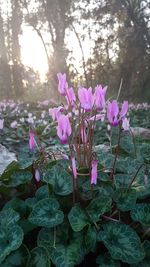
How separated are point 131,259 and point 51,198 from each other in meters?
0.35

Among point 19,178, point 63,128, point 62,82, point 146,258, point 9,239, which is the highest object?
point 62,82

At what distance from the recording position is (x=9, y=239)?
133 cm

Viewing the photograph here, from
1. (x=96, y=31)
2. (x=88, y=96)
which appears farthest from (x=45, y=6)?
(x=88, y=96)

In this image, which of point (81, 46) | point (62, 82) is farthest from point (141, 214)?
point (81, 46)

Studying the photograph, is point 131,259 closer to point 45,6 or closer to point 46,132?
point 46,132

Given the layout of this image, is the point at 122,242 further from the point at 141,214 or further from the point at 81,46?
the point at 81,46

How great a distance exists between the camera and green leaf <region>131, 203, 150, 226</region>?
4.70ft

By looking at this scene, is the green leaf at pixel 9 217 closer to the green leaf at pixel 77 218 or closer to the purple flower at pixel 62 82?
the green leaf at pixel 77 218

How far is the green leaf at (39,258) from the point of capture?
50.9 inches

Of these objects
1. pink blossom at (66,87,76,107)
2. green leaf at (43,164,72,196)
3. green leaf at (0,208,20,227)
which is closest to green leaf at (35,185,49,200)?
green leaf at (43,164,72,196)

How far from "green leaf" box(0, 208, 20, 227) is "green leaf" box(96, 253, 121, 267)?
314 mm

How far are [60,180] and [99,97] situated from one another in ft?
1.15

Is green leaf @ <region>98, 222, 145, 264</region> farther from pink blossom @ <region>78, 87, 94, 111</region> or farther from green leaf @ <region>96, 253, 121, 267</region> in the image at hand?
pink blossom @ <region>78, 87, 94, 111</region>

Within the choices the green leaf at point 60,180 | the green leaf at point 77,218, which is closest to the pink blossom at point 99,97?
the green leaf at point 60,180
